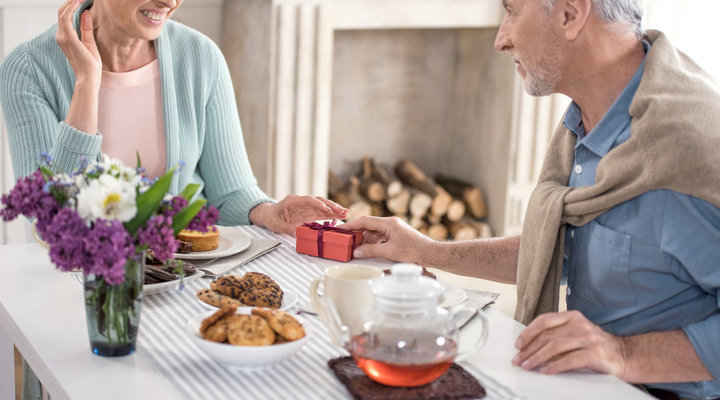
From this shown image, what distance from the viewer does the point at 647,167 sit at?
1.36 meters

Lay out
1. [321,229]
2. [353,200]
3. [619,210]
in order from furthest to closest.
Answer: [353,200]
[321,229]
[619,210]

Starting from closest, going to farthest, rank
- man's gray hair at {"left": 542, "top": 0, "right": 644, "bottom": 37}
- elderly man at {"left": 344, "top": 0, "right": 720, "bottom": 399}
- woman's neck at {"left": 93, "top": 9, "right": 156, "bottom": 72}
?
elderly man at {"left": 344, "top": 0, "right": 720, "bottom": 399}
man's gray hair at {"left": 542, "top": 0, "right": 644, "bottom": 37}
woman's neck at {"left": 93, "top": 9, "right": 156, "bottom": 72}

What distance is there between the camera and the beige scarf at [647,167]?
133cm

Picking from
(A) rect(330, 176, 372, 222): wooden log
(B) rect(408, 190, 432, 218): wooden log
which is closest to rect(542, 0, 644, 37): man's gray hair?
(A) rect(330, 176, 372, 222): wooden log

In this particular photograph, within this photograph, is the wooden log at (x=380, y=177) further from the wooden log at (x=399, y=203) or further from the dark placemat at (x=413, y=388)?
the dark placemat at (x=413, y=388)

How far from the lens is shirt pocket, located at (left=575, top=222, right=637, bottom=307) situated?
142 centimetres

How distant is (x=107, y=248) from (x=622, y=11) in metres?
1.00

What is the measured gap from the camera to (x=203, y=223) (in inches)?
44.7

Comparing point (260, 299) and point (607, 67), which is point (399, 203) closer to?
point (607, 67)

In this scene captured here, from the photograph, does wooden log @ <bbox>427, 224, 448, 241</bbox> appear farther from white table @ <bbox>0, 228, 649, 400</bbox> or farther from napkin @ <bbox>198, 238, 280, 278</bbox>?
white table @ <bbox>0, 228, 649, 400</bbox>

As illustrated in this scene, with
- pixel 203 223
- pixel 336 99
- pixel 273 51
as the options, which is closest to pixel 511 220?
pixel 336 99

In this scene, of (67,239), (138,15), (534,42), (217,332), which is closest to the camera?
(67,239)

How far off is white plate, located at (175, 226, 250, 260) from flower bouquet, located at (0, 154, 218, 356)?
1.41 feet

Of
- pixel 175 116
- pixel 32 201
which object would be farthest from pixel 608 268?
pixel 175 116
